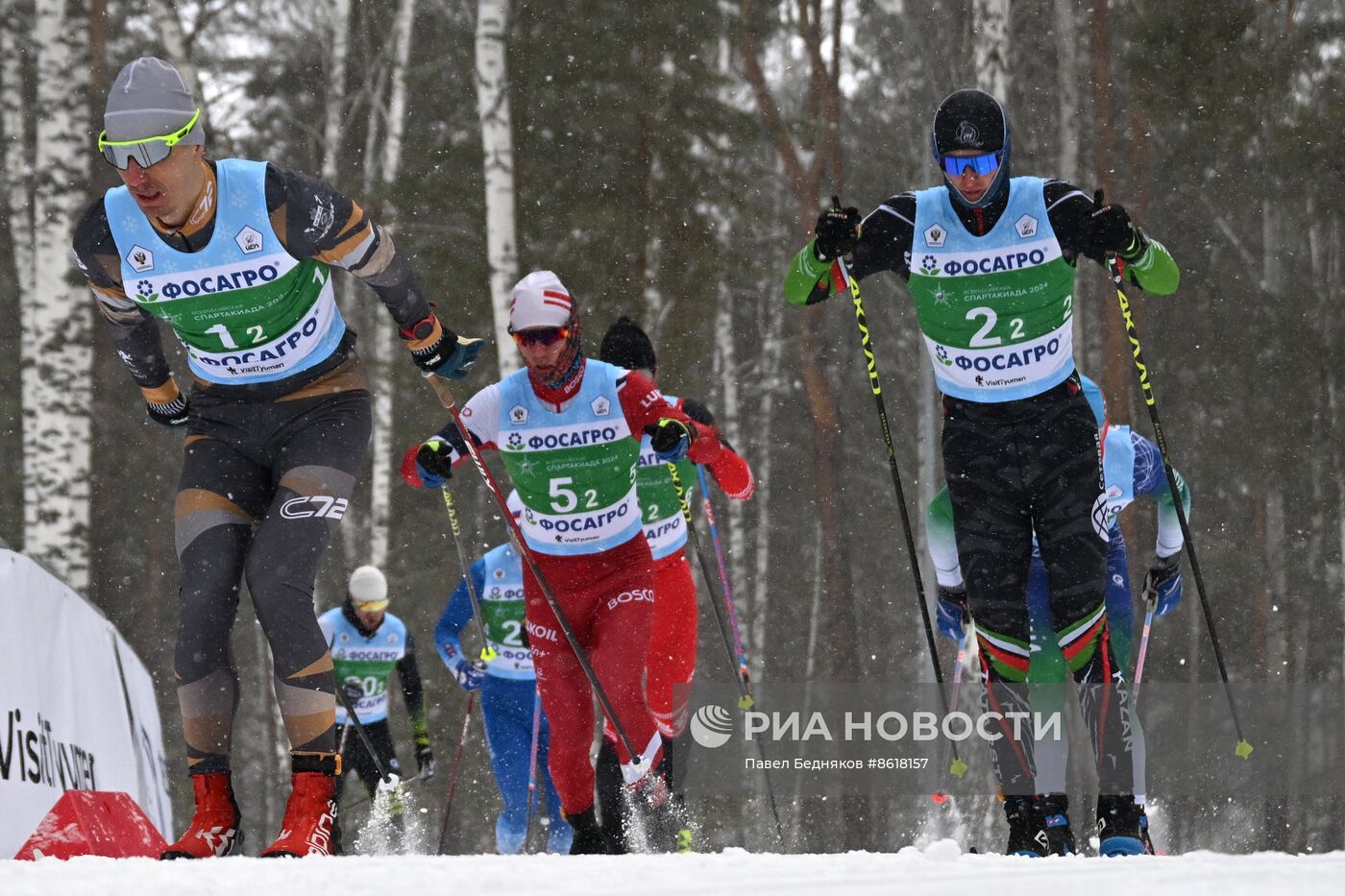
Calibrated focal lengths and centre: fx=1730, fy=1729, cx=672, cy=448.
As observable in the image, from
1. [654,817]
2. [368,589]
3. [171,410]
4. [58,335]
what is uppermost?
[58,335]

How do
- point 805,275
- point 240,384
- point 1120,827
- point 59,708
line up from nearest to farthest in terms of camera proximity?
point 240,384 < point 1120,827 < point 805,275 < point 59,708

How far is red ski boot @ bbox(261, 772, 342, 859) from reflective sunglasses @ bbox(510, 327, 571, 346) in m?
2.16

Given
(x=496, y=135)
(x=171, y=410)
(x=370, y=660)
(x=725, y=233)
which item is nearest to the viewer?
(x=171, y=410)

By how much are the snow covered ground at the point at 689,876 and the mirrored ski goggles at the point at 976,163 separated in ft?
7.60

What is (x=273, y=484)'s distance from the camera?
470cm

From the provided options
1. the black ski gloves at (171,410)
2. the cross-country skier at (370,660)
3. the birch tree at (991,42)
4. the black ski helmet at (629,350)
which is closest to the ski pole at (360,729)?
the cross-country skier at (370,660)

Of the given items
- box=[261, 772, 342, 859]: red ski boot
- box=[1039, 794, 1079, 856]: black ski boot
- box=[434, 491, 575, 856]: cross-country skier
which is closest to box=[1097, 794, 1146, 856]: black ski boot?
box=[1039, 794, 1079, 856]: black ski boot

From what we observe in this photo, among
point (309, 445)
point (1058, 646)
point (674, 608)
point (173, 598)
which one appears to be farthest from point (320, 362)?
point (173, 598)

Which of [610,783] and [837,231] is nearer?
[837,231]

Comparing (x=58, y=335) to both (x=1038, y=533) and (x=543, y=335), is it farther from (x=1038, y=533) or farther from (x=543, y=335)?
(x=1038, y=533)

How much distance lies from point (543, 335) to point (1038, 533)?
1.89 meters

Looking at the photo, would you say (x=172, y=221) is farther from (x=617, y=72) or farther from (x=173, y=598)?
(x=173, y=598)

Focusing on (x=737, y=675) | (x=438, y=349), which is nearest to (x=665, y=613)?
(x=737, y=675)

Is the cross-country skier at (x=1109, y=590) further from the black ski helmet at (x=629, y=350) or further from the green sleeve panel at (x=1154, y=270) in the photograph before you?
the black ski helmet at (x=629, y=350)
